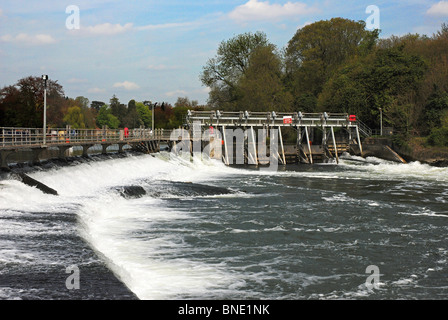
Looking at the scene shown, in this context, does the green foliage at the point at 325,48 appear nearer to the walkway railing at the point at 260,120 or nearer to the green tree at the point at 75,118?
the walkway railing at the point at 260,120

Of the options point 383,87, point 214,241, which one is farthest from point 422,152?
point 214,241

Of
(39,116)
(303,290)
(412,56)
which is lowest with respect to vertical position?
(303,290)

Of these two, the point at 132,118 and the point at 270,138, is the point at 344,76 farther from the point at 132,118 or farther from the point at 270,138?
the point at 132,118

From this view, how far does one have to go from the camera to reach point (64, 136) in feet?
101

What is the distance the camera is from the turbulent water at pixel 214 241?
1135cm

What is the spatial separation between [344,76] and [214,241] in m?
56.5

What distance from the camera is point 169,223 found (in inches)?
742

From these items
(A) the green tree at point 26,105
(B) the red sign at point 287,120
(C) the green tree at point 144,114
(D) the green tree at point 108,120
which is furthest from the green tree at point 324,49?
(C) the green tree at point 144,114

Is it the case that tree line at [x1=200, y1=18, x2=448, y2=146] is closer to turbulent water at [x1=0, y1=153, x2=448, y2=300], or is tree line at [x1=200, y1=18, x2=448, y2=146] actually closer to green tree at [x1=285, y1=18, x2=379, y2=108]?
green tree at [x1=285, y1=18, x2=379, y2=108]

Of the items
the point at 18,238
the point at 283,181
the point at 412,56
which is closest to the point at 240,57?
the point at 412,56

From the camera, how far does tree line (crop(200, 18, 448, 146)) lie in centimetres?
5725
